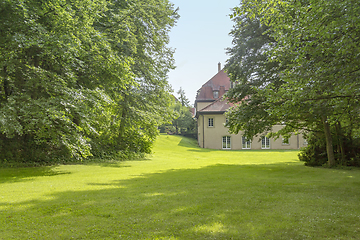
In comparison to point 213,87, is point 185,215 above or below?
below

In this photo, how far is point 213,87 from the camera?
53.9 meters

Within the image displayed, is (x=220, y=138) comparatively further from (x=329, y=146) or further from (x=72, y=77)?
(x=72, y=77)

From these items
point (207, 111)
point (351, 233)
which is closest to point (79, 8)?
point (351, 233)

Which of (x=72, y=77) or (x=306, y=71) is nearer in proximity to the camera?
(x=306, y=71)

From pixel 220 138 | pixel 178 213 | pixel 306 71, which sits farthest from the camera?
pixel 220 138

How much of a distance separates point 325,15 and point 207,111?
37810mm

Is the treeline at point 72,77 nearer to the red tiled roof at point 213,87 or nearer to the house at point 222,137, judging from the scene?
the house at point 222,137

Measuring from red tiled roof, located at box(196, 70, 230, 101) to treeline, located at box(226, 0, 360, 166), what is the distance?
34.6 metres

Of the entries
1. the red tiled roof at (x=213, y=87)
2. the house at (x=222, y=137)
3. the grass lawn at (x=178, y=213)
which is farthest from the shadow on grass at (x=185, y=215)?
the red tiled roof at (x=213, y=87)

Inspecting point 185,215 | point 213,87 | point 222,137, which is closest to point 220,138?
point 222,137

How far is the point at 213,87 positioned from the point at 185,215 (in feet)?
161

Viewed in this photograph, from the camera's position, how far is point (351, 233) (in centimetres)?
488

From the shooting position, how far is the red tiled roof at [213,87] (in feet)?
176

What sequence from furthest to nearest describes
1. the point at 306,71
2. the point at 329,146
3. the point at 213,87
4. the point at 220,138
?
the point at 213,87, the point at 220,138, the point at 329,146, the point at 306,71
